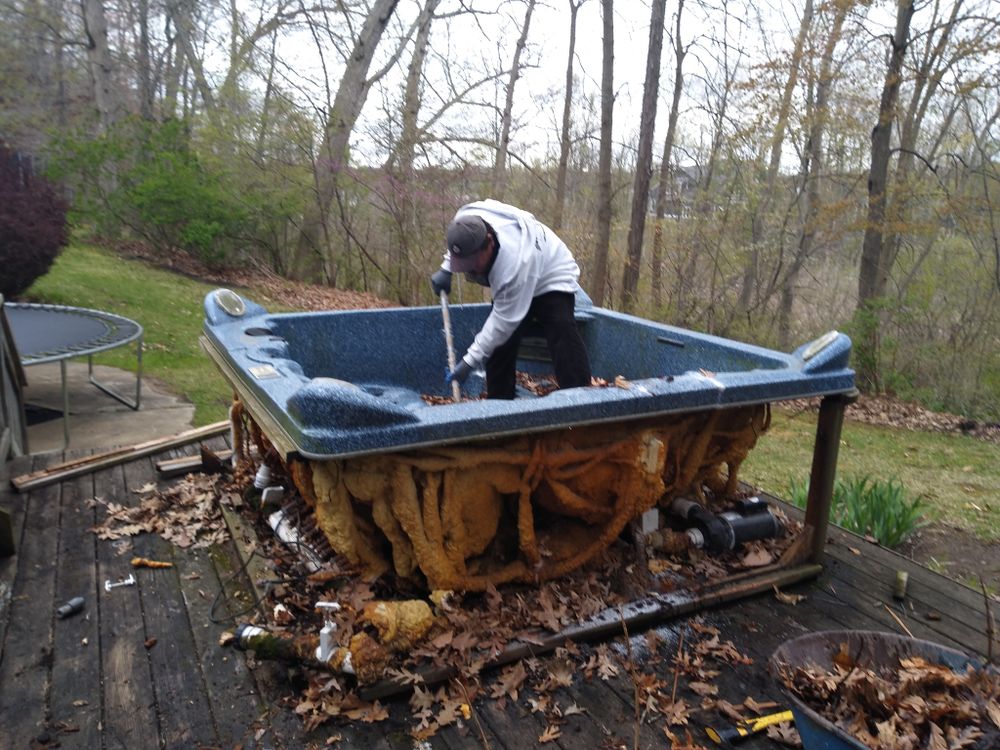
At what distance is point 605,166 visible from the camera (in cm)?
1060

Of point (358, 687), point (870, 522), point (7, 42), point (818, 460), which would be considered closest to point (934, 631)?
point (818, 460)

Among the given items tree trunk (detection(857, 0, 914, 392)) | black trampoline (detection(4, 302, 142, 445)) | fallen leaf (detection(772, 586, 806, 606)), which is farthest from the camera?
tree trunk (detection(857, 0, 914, 392))

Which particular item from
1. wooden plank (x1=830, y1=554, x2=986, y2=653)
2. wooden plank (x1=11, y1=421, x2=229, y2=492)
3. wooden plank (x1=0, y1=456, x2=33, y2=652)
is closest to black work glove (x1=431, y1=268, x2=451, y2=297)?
wooden plank (x1=11, y1=421, x2=229, y2=492)

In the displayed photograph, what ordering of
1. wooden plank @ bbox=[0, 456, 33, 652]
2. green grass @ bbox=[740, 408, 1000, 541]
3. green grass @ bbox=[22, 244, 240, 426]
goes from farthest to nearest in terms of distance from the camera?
green grass @ bbox=[22, 244, 240, 426] → green grass @ bbox=[740, 408, 1000, 541] → wooden plank @ bbox=[0, 456, 33, 652]

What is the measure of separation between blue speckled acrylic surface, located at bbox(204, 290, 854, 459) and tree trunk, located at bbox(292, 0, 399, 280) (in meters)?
8.70

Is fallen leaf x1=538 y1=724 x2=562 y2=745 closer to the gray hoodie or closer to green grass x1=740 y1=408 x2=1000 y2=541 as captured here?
the gray hoodie

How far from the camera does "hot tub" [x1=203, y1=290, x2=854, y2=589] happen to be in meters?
2.16

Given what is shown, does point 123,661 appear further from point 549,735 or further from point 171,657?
point 549,735

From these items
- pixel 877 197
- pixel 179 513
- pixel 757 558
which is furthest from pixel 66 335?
pixel 877 197

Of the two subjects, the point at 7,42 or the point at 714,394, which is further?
the point at 7,42

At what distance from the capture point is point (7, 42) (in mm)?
15922

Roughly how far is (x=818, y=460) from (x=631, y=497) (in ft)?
2.72

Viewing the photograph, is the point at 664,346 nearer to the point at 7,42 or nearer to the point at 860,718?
the point at 860,718

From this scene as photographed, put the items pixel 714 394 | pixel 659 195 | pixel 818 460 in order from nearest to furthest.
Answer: pixel 714 394 → pixel 818 460 → pixel 659 195
